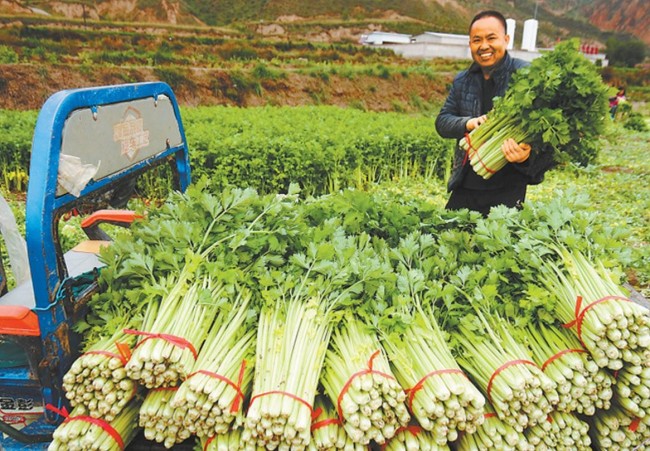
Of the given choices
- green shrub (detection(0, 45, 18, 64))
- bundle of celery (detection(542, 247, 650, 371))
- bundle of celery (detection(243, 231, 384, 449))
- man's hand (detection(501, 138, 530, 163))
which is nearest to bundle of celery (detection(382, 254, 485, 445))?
bundle of celery (detection(243, 231, 384, 449))

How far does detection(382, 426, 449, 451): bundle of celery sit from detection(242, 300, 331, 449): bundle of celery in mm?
401

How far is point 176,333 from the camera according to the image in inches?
85.6

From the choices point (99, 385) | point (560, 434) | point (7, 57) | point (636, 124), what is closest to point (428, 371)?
point (560, 434)

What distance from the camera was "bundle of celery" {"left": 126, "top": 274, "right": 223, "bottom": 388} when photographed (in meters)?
2.01

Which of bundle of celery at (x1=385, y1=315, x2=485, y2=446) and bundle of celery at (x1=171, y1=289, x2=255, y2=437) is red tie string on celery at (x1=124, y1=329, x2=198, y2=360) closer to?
bundle of celery at (x1=171, y1=289, x2=255, y2=437)

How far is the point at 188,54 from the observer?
127 ft

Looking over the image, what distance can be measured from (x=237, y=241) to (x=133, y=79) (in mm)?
29160

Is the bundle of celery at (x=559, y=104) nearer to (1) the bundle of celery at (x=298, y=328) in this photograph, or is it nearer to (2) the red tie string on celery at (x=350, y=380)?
(1) the bundle of celery at (x=298, y=328)

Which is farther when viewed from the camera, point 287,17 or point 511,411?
point 287,17

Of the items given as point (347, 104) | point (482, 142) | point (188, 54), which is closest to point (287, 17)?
point (188, 54)

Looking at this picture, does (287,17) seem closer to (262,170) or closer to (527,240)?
(262,170)

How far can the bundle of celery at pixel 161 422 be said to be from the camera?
203 centimetres

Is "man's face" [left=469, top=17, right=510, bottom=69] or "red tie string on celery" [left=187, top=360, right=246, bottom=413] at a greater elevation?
"man's face" [left=469, top=17, right=510, bottom=69]

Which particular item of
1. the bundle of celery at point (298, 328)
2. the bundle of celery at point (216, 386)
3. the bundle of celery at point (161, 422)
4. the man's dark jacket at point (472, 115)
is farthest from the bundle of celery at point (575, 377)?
the man's dark jacket at point (472, 115)
